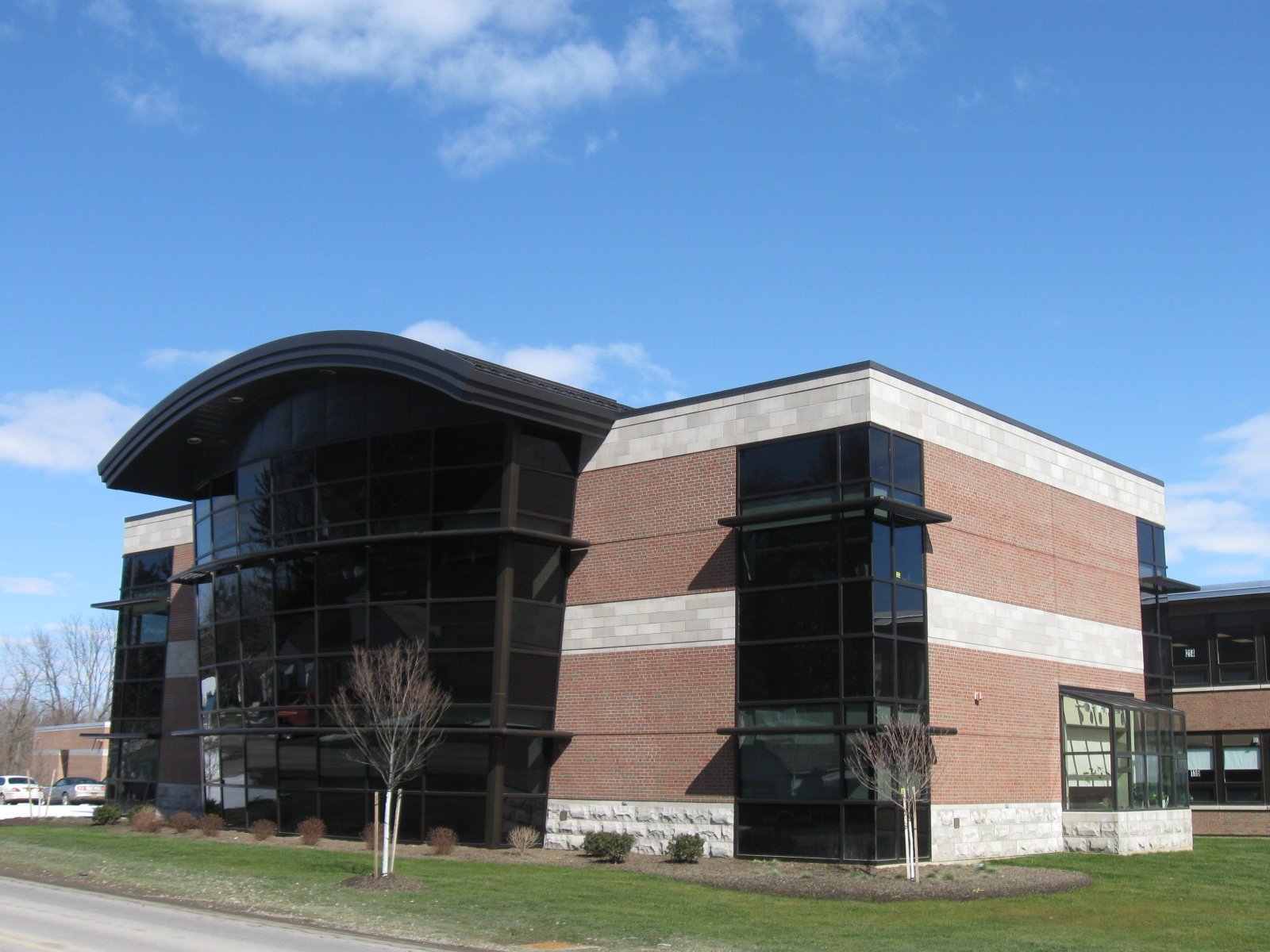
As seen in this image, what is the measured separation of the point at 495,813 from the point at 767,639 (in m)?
7.10

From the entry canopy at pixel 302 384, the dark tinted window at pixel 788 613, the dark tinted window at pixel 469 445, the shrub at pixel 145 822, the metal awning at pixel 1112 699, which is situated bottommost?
the shrub at pixel 145 822

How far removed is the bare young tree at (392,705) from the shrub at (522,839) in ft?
8.23

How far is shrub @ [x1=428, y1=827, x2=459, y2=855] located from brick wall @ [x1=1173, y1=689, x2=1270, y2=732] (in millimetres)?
24538

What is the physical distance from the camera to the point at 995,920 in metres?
18.3

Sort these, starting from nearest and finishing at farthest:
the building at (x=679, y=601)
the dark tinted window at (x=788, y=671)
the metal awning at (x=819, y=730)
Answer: the metal awning at (x=819, y=730) < the dark tinted window at (x=788, y=671) < the building at (x=679, y=601)

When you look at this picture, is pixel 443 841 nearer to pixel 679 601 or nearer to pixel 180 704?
pixel 679 601

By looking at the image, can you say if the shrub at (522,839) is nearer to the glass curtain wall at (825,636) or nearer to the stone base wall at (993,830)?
the glass curtain wall at (825,636)

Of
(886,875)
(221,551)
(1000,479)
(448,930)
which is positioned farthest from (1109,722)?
(221,551)

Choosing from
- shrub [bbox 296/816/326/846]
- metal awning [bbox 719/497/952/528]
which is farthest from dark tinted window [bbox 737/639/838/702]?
shrub [bbox 296/816/326/846]

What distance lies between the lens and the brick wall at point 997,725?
2556 cm

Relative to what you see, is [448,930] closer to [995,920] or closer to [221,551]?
[995,920]

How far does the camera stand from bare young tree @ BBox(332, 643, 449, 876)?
85.0 ft

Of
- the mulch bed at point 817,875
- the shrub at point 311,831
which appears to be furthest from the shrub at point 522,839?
the shrub at point 311,831

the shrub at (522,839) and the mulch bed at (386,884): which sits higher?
the shrub at (522,839)
